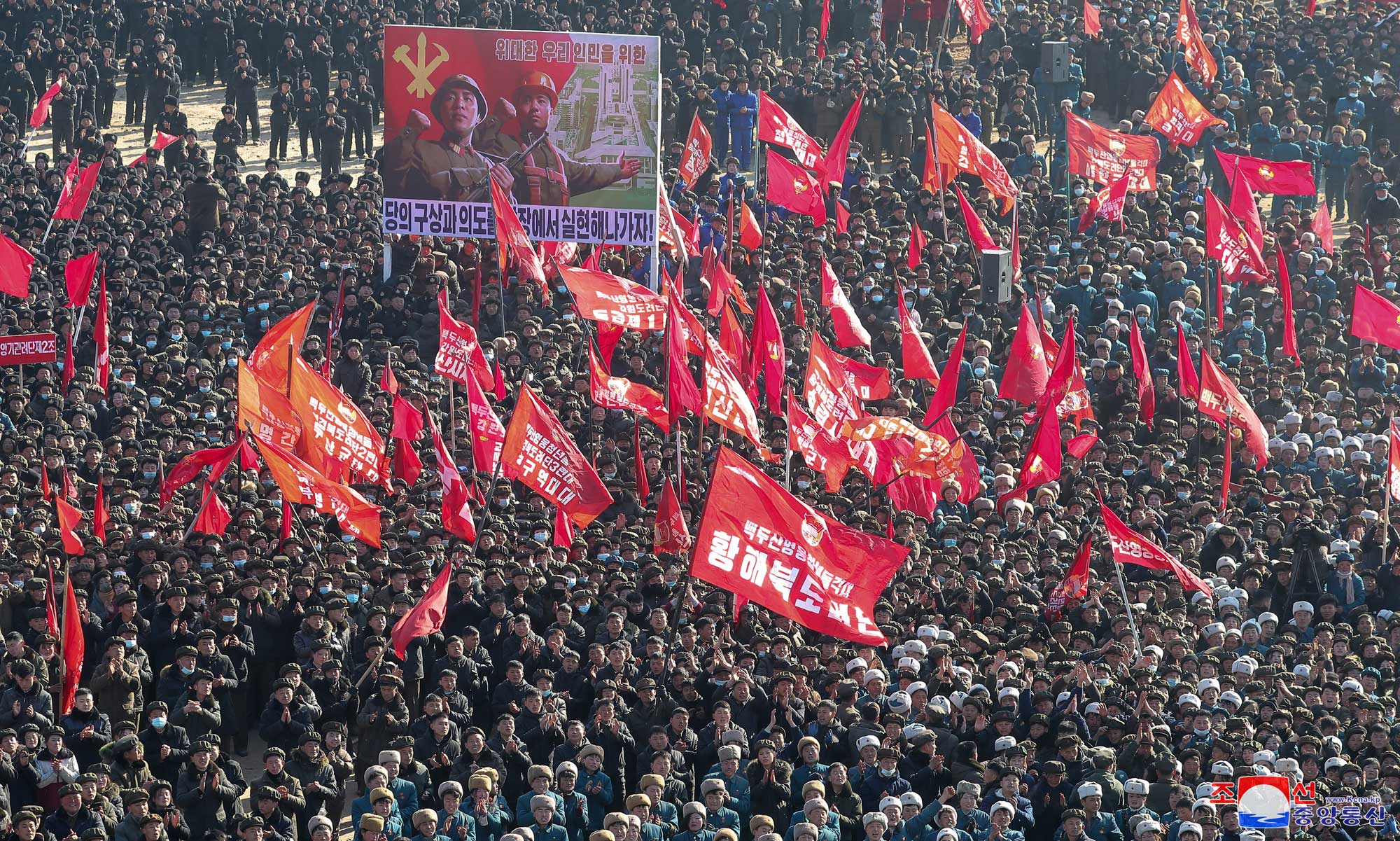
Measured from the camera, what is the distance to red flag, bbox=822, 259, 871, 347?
24812 mm

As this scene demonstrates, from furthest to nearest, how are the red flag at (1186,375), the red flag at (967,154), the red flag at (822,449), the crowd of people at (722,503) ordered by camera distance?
the red flag at (967,154)
the red flag at (1186,375)
the red flag at (822,449)
the crowd of people at (722,503)

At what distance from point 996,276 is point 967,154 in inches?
84.9

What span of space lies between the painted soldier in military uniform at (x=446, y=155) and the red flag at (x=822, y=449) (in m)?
7.03

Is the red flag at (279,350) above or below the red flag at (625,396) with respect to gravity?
above

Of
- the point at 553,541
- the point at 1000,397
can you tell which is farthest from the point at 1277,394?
the point at 553,541

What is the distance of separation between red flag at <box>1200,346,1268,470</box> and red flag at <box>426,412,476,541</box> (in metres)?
6.94

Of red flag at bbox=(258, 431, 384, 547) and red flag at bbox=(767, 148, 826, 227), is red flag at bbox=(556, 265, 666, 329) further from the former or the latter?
red flag at bbox=(767, 148, 826, 227)

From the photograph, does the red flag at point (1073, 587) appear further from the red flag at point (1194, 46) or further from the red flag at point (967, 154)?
the red flag at point (1194, 46)

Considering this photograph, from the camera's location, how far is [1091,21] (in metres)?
35.0

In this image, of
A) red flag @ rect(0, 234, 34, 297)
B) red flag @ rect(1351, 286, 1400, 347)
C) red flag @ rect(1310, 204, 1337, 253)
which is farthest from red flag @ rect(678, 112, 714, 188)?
red flag @ rect(1351, 286, 1400, 347)

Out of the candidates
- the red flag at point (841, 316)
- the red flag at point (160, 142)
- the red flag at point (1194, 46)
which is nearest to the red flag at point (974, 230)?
the red flag at point (841, 316)

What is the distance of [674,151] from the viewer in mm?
33219

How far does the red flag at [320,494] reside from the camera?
19.8 metres

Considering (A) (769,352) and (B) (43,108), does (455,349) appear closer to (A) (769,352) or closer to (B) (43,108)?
(A) (769,352)
